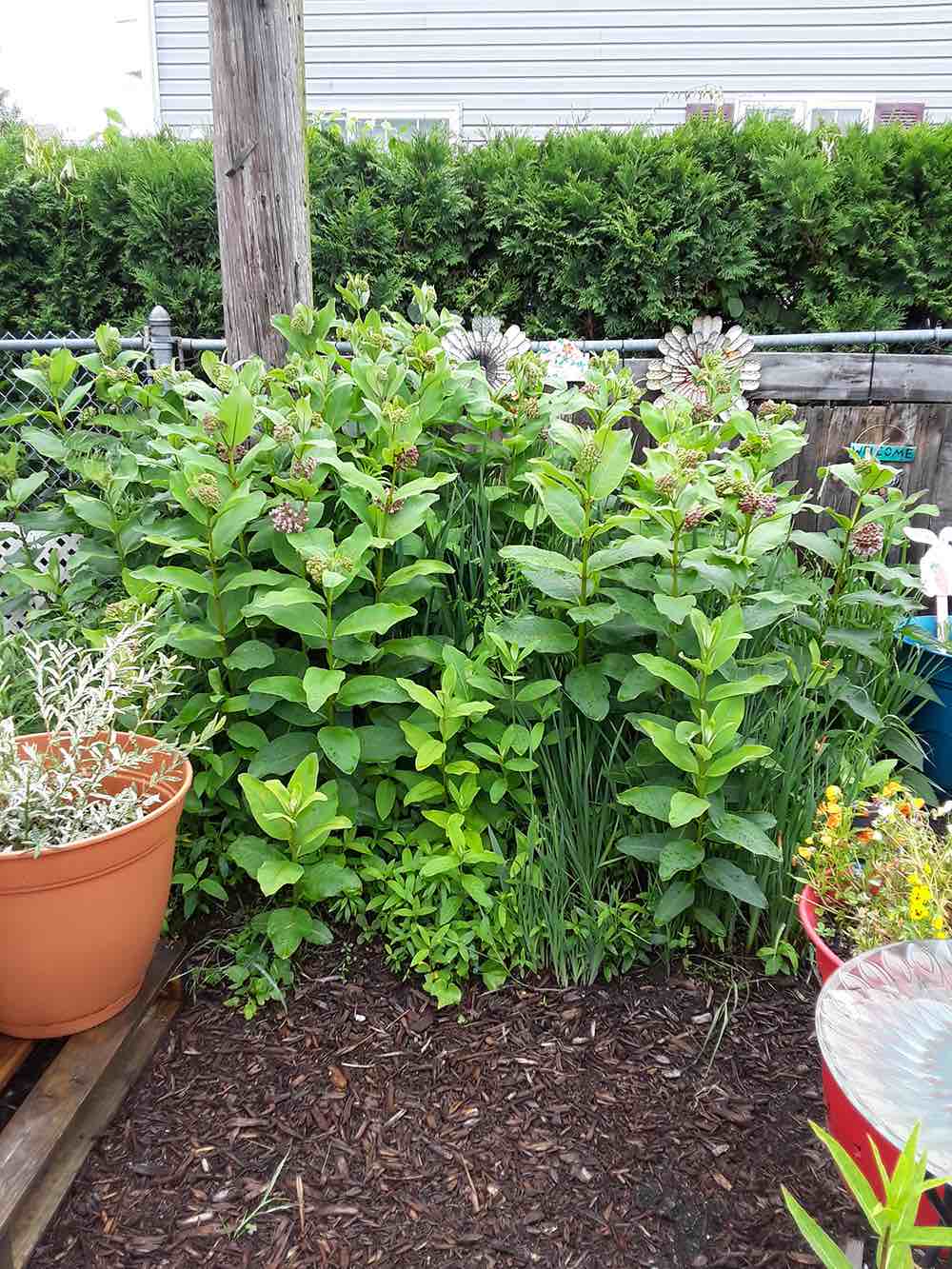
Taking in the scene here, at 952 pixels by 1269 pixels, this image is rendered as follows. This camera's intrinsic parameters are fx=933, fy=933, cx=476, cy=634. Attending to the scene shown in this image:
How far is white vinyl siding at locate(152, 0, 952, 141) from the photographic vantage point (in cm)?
821

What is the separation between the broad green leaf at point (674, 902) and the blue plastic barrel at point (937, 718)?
108 cm

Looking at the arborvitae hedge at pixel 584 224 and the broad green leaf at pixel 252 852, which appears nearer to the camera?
the broad green leaf at pixel 252 852

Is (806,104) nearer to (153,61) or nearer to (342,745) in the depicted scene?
(153,61)

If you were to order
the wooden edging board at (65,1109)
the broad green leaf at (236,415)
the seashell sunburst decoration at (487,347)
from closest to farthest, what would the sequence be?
the wooden edging board at (65,1109)
the broad green leaf at (236,415)
the seashell sunburst decoration at (487,347)

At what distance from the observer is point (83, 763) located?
1873 millimetres

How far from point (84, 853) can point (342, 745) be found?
1.82 feet

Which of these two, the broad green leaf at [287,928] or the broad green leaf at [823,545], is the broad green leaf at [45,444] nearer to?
the broad green leaf at [287,928]

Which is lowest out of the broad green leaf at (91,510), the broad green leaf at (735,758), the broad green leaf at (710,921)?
the broad green leaf at (710,921)

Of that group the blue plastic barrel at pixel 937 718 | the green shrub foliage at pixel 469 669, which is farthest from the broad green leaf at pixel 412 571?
the blue plastic barrel at pixel 937 718

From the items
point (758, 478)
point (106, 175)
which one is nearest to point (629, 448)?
point (758, 478)

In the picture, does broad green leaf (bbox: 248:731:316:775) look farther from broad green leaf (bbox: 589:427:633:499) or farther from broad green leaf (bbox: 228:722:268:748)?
broad green leaf (bbox: 589:427:633:499)

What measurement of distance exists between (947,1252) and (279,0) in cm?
307

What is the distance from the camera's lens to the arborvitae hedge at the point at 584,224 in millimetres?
4969

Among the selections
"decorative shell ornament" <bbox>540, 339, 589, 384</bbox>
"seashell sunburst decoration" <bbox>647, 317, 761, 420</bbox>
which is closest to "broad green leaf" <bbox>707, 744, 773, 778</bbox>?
"seashell sunburst decoration" <bbox>647, 317, 761, 420</bbox>
